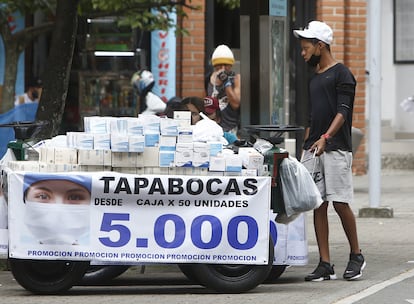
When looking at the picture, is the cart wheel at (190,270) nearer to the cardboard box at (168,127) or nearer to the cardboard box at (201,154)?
the cardboard box at (201,154)

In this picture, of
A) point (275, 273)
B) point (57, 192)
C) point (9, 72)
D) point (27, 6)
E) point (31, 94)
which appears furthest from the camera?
point (31, 94)

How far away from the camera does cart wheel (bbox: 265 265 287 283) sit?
1006cm

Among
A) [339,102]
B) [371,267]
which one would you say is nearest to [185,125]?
[339,102]

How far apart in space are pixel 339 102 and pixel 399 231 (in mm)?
3931

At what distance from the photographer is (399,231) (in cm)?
1352

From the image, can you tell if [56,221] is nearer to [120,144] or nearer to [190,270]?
[120,144]

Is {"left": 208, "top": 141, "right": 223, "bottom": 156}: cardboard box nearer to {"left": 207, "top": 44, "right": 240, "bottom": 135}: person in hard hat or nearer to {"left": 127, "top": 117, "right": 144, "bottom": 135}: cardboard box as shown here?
{"left": 127, "top": 117, "right": 144, "bottom": 135}: cardboard box

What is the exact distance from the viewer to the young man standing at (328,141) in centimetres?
996

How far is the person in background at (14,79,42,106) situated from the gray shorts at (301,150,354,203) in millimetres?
9244

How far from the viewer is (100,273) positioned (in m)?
9.91

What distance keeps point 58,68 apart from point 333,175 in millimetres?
3115

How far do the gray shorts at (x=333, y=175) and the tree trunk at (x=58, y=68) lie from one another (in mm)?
2803

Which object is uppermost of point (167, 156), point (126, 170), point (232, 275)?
point (167, 156)

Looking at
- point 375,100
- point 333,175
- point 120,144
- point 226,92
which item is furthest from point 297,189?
point 375,100
